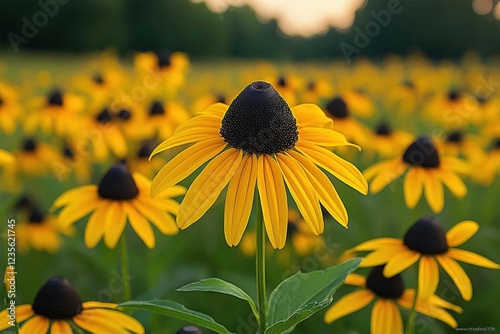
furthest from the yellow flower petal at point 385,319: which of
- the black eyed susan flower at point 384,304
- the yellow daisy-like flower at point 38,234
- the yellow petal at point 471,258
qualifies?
the yellow daisy-like flower at point 38,234

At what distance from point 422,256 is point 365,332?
1271 millimetres

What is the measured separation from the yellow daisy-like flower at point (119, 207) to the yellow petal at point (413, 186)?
1098 millimetres

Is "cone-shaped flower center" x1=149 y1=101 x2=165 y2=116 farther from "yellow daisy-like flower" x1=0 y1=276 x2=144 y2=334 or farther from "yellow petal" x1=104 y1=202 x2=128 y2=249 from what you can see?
"yellow daisy-like flower" x1=0 y1=276 x2=144 y2=334

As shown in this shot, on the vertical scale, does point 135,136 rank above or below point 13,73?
below

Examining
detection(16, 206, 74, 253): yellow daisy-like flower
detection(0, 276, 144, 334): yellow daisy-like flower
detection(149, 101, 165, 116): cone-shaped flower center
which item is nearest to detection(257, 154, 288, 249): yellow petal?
detection(0, 276, 144, 334): yellow daisy-like flower

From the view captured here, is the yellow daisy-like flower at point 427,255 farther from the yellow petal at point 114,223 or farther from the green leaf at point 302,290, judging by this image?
the yellow petal at point 114,223

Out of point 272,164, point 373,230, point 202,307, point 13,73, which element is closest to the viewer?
point 272,164

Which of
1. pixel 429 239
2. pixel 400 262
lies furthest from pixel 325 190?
pixel 429 239

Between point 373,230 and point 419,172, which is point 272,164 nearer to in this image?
point 419,172

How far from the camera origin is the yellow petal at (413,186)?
290 centimetres

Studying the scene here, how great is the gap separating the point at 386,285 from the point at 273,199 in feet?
3.06

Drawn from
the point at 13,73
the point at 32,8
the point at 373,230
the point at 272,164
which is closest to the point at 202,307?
the point at 373,230

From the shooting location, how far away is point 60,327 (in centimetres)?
183

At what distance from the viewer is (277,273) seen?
395cm
